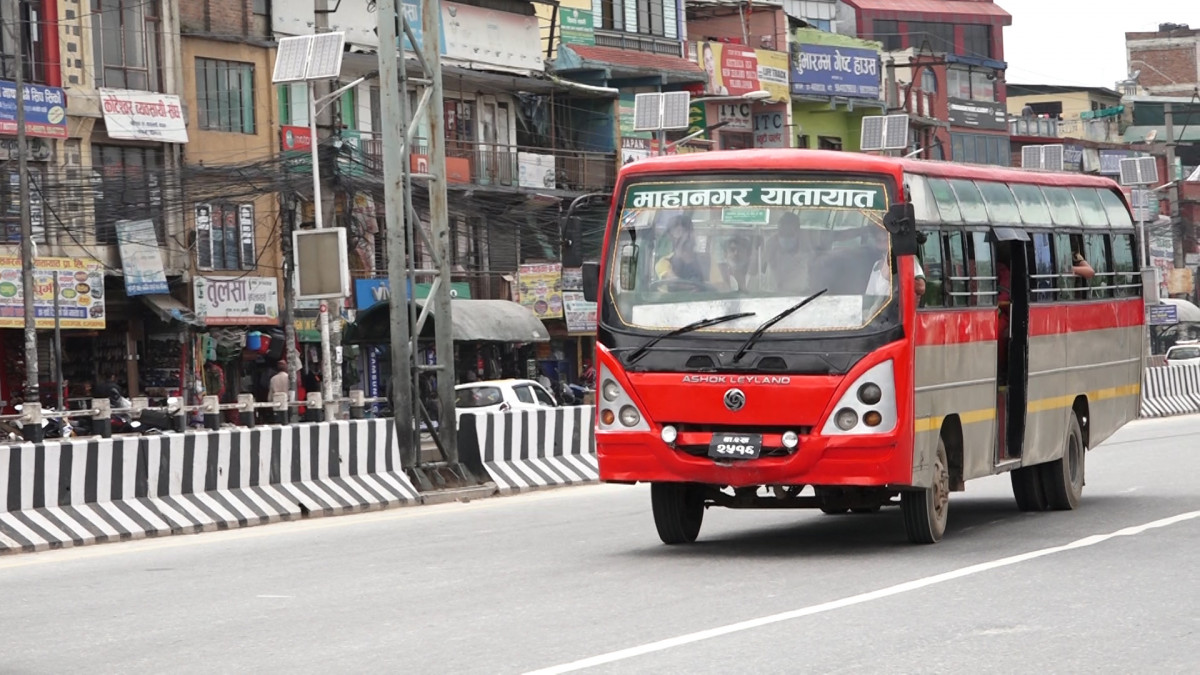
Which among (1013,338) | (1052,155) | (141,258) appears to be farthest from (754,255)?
(1052,155)

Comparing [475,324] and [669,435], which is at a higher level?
[475,324]

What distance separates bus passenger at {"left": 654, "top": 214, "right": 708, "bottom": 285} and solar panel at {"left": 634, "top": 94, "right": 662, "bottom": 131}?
23236mm

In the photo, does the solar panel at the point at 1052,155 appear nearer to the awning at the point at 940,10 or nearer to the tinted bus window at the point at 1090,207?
the tinted bus window at the point at 1090,207

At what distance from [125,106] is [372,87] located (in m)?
8.53

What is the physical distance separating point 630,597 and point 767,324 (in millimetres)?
2785

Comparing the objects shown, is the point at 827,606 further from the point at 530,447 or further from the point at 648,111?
the point at 648,111

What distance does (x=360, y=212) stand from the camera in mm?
46062

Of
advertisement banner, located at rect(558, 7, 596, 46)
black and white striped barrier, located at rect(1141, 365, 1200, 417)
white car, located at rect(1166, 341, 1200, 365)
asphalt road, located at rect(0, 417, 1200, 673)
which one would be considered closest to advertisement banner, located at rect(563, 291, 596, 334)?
advertisement banner, located at rect(558, 7, 596, 46)

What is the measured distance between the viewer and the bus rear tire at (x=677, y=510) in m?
14.4

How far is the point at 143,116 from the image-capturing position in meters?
40.6

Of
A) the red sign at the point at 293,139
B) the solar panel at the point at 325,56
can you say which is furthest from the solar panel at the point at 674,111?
the red sign at the point at 293,139

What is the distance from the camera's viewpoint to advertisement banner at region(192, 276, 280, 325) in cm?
4122

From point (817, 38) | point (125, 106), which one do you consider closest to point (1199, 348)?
point (817, 38)

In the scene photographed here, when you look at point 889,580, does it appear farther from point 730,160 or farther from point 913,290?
point 730,160
